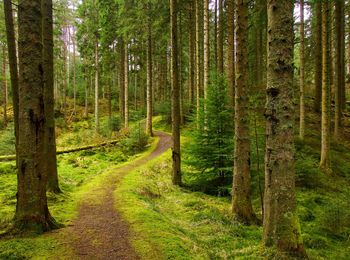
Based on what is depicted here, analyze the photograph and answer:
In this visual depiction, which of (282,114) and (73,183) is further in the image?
(73,183)

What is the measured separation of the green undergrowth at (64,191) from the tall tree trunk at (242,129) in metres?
4.45

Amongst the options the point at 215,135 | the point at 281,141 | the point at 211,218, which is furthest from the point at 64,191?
the point at 281,141

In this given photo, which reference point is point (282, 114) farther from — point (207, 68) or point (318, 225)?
point (207, 68)

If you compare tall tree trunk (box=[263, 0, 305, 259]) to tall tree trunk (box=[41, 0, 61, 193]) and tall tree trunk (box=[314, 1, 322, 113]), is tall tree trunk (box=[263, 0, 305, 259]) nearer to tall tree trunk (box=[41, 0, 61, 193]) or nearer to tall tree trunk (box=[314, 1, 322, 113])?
tall tree trunk (box=[41, 0, 61, 193])

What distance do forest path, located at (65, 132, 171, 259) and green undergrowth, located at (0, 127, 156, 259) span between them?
0.20 m

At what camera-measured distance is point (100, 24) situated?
26.2 meters

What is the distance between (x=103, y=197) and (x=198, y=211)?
3038 millimetres

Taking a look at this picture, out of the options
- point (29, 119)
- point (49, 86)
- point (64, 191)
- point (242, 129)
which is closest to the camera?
point (29, 119)

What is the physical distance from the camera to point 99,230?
21.3 feet

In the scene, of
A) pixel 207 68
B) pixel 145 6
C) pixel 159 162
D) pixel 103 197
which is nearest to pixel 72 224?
pixel 103 197

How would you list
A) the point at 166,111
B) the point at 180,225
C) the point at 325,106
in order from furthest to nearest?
the point at 166,111 < the point at 325,106 < the point at 180,225

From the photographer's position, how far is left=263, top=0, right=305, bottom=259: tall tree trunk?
4953mm

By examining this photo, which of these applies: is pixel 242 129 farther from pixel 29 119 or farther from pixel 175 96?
pixel 29 119

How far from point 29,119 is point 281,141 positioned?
463 centimetres
